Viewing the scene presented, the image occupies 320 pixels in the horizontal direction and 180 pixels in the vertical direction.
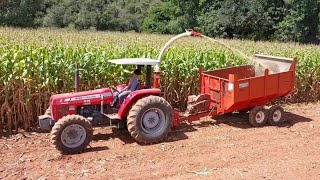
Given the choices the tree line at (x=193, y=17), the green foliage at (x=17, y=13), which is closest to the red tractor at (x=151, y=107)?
the tree line at (x=193, y=17)

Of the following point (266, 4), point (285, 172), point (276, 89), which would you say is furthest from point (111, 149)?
point (266, 4)

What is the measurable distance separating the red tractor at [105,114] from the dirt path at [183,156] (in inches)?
9.5

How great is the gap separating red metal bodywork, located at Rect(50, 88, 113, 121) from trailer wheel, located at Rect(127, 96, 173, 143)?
2.28 feet

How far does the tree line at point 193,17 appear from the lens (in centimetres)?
3494

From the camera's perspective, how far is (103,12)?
41875 mm

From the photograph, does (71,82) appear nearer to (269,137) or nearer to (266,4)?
(269,137)

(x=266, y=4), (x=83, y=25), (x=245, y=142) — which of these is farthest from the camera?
(x=83, y=25)

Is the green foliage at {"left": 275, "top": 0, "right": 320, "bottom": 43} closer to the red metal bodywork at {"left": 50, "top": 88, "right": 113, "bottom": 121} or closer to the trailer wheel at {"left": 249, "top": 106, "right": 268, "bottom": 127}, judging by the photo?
the trailer wheel at {"left": 249, "top": 106, "right": 268, "bottom": 127}

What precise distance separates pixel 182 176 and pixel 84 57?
4.42 meters

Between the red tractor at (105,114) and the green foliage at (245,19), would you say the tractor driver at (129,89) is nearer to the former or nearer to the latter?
the red tractor at (105,114)

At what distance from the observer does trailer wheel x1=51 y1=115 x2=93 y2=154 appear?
661 centimetres

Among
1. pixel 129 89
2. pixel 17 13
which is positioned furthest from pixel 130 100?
pixel 17 13

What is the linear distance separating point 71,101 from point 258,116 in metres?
4.27

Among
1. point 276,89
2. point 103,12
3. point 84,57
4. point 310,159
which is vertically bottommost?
point 310,159
